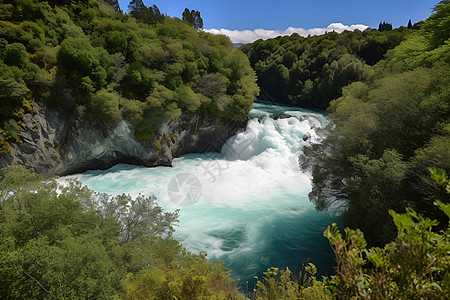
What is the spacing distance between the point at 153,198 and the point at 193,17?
119ft

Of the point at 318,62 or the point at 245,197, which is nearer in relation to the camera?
the point at 245,197

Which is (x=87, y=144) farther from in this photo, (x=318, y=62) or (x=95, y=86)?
(x=318, y=62)

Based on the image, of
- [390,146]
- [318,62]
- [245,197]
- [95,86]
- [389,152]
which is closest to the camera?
[389,152]

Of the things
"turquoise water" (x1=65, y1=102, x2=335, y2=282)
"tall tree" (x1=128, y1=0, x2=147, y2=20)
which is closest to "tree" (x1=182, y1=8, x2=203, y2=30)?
"tall tree" (x1=128, y1=0, x2=147, y2=20)

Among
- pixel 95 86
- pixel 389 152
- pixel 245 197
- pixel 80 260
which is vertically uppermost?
pixel 95 86

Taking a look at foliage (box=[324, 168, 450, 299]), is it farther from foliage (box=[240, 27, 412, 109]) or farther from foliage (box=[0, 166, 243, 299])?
foliage (box=[240, 27, 412, 109])

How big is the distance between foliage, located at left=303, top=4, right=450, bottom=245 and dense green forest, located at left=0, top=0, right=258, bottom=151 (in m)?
10.9

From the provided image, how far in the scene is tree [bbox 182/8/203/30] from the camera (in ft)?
117

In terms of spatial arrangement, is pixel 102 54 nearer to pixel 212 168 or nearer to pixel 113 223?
pixel 212 168

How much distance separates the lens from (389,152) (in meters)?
7.09

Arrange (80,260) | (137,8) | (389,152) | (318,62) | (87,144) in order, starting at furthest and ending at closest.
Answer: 1. (318,62)
2. (137,8)
3. (87,144)
4. (389,152)
5. (80,260)

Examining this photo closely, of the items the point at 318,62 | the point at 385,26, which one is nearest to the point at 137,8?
the point at 318,62

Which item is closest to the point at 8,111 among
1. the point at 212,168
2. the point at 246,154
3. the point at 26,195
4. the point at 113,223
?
the point at 26,195

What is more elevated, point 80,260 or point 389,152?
point 389,152
